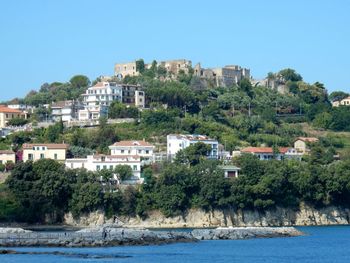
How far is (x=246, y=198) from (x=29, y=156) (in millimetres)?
18772

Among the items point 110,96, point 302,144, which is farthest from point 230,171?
point 110,96

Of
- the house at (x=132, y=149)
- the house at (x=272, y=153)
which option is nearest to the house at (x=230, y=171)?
the house at (x=272, y=153)

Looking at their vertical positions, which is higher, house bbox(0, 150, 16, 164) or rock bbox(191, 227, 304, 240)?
house bbox(0, 150, 16, 164)

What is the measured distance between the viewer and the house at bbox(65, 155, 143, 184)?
84.7 meters

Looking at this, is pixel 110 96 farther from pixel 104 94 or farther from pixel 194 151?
pixel 194 151

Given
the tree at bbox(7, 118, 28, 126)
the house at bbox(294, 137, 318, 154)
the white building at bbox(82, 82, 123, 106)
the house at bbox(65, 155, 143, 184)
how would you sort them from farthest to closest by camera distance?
the white building at bbox(82, 82, 123, 106), the tree at bbox(7, 118, 28, 126), the house at bbox(294, 137, 318, 154), the house at bbox(65, 155, 143, 184)

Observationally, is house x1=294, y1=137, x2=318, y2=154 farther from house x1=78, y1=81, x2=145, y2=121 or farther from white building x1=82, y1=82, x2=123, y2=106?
white building x1=82, y1=82, x2=123, y2=106

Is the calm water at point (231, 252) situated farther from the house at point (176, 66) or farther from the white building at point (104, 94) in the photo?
the house at point (176, 66)

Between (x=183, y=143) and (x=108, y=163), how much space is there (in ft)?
26.4

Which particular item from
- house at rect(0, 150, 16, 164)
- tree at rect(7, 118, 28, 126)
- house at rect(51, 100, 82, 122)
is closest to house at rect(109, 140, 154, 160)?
house at rect(0, 150, 16, 164)

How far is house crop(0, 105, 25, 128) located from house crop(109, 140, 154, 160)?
18.8 m

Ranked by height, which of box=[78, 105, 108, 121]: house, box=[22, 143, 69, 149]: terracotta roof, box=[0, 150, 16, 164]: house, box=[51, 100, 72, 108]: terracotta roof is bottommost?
box=[0, 150, 16, 164]: house

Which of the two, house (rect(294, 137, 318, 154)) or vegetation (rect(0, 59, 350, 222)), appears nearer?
vegetation (rect(0, 59, 350, 222))

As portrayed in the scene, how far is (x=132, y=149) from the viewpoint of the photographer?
8944 cm
